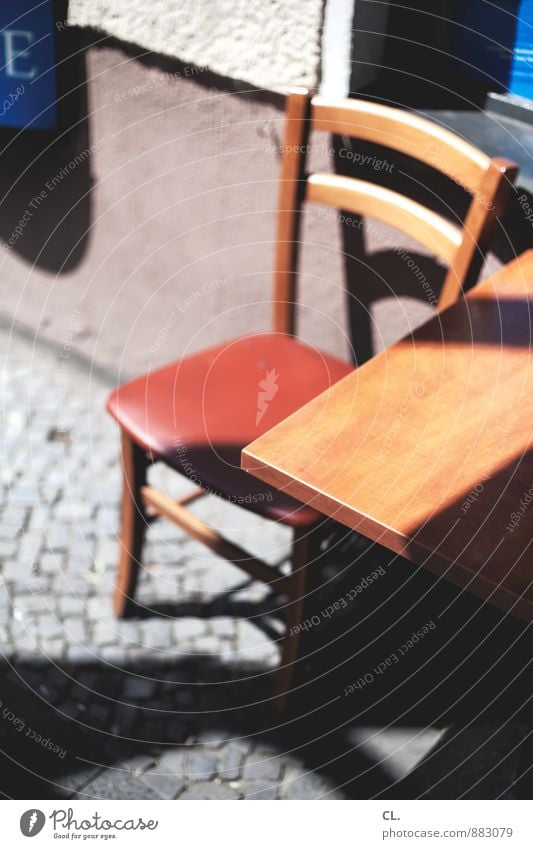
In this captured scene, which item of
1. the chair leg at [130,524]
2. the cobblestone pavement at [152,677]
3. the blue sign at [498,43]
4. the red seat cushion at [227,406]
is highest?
the blue sign at [498,43]

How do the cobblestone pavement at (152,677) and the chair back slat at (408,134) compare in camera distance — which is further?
the cobblestone pavement at (152,677)

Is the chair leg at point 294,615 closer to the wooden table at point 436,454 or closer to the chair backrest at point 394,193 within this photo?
→ the wooden table at point 436,454

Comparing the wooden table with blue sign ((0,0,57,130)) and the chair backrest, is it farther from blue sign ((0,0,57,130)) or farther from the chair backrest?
blue sign ((0,0,57,130))

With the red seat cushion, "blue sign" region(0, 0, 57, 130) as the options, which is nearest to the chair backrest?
the red seat cushion

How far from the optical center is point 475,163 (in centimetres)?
161

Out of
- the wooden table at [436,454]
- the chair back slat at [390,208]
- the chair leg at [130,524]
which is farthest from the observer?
the chair leg at [130,524]

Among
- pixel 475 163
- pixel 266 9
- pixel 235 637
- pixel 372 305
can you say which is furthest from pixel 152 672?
pixel 266 9

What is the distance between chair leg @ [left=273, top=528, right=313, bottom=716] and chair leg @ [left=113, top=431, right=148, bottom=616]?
0.42 meters

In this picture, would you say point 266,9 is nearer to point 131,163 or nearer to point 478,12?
point 478,12

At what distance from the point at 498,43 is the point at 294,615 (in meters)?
1.32

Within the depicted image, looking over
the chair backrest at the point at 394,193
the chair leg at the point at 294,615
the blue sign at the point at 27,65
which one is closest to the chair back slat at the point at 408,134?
the chair backrest at the point at 394,193

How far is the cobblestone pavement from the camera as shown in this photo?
1.80 metres

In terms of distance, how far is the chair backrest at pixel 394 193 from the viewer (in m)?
1.62

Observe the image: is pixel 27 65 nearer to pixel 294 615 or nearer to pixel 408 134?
pixel 408 134
